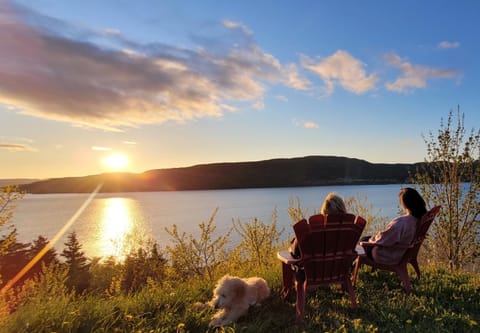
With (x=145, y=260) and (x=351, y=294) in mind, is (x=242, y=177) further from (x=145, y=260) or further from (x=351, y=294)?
(x=351, y=294)

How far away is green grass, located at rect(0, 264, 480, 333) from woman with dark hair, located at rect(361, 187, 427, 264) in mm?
452

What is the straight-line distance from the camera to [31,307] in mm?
3316

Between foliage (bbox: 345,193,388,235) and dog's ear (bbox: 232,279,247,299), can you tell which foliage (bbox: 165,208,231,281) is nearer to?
dog's ear (bbox: 232,279,247,299)

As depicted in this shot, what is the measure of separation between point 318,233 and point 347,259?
0.62 m

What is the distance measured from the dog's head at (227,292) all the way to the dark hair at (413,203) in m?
2.59

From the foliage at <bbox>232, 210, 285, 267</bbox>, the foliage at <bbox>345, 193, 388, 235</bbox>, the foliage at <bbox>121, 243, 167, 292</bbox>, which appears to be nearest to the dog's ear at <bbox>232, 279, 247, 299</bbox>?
the foliage at <bbox>232, 210, 285, 267</bbox>

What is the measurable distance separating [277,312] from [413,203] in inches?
95.7

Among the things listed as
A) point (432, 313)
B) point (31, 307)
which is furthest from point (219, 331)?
point (432, 313)

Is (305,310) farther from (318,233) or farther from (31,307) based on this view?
(31,307)

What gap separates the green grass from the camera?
314cm

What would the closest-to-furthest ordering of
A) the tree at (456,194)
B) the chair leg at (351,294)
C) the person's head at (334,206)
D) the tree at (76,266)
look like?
the chair leg at (351,294), the person's head at (334,206), the tree at (456,194), the tree at (76,266)

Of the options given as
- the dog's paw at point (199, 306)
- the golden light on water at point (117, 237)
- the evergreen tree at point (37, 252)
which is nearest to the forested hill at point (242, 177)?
the golden light on water at point (117, 237)

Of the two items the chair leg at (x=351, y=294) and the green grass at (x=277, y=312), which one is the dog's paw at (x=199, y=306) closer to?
the green grass at (x=277, y=312)

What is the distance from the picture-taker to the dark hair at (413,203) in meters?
4.40
